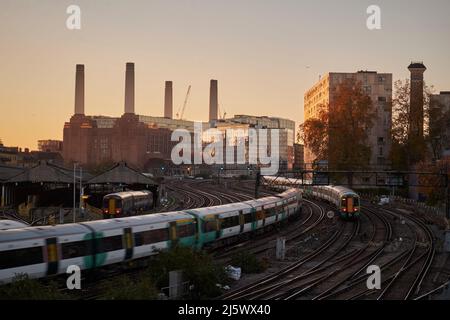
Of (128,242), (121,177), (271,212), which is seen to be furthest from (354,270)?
(121,177)

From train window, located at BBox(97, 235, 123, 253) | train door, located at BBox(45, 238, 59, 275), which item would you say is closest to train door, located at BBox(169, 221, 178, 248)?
train window, located at BBox(97, 235, 123, 253)

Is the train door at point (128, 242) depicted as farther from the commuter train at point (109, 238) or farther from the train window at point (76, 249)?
the train window at point (76, 249)

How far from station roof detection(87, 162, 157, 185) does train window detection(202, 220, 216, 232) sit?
3153 cm

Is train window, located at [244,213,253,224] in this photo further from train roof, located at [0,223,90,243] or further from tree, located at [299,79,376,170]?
tree, located at [299,79,376,170]

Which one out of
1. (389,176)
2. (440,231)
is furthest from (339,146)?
(440,231)

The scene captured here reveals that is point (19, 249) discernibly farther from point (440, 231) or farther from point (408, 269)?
point (440, 231)

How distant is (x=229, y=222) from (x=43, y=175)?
33982 mm

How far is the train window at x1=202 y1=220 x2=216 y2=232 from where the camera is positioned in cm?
3078

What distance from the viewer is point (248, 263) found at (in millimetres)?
27172

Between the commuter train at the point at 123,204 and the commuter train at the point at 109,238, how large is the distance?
573 inches

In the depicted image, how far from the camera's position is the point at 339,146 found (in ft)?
204

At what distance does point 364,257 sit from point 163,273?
14.1 meters

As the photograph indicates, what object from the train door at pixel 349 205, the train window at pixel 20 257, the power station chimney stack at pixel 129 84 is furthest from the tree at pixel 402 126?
the power station chimney stack at pixel 129 84

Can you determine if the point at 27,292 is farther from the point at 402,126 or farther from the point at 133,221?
the point at 402,126
